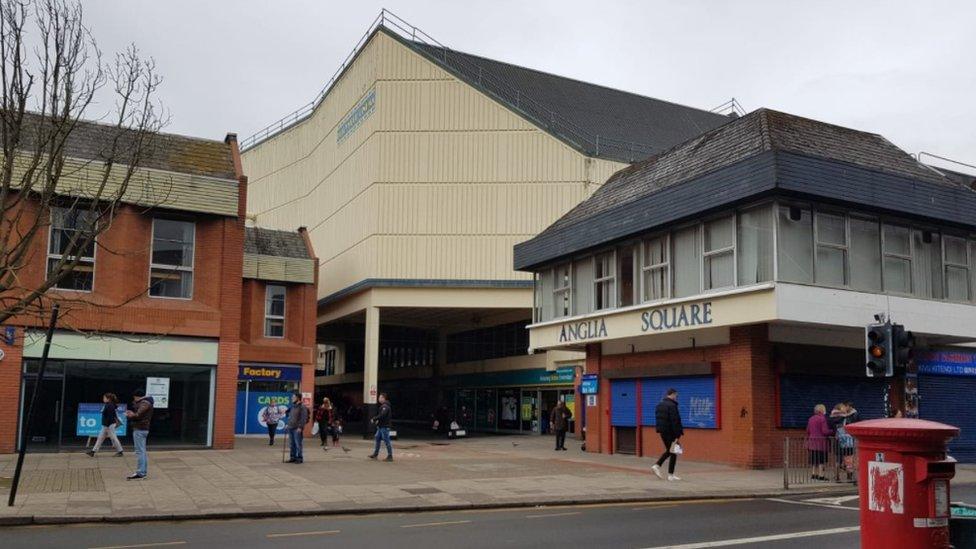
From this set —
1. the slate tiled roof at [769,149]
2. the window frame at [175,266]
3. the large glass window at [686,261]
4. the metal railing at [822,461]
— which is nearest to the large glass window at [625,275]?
the slate tiled roof at [769,149]

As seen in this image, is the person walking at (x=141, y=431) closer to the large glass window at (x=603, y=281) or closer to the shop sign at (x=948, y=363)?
the large glass window at (x=603, y=281)

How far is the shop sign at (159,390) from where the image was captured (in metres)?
25.0

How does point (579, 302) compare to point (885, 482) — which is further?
point (579, 302)

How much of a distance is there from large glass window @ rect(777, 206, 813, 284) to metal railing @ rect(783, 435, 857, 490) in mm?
3574

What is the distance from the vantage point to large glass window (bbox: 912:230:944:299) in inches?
850

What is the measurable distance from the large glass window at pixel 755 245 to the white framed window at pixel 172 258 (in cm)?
1529

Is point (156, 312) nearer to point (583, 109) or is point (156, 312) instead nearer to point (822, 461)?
point (822, 461)

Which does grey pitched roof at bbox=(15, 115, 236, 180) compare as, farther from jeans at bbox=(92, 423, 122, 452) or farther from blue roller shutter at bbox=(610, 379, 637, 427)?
blue roller shutter at bbox=(610, 379, 637, 427)

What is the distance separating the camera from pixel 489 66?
47625 mm

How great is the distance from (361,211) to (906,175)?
82.8 feet

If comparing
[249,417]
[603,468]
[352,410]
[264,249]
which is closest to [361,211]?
[264,249]

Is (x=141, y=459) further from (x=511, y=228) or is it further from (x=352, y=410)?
(x=352, y=410)

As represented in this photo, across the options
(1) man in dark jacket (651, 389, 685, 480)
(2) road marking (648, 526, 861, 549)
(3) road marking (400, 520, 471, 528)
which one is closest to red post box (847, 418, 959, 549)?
(2) road marking (648, 526, 861, 549)

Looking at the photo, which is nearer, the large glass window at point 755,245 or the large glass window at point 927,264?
the large glass window at point 755,245
